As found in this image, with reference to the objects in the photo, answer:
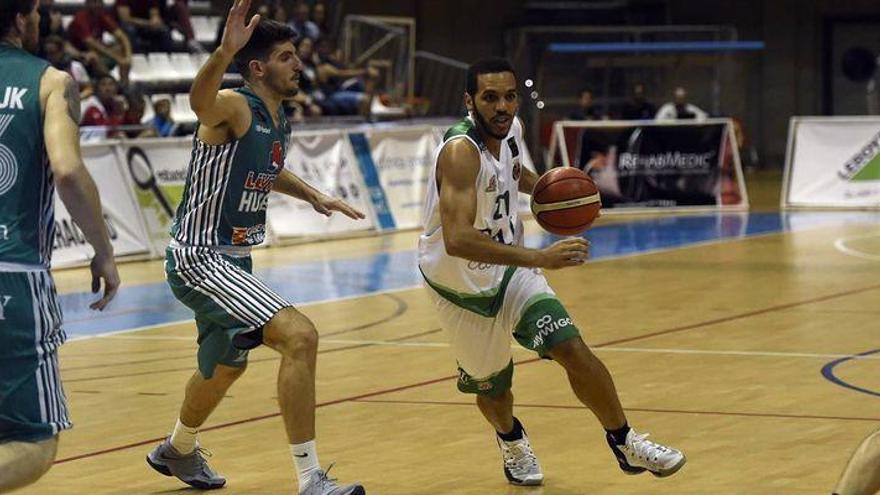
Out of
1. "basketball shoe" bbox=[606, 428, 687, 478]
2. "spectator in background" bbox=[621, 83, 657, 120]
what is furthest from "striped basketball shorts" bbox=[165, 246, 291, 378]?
"spectator in background" bbox=[621, 83, 657, 120]

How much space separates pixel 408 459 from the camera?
7.75 metres

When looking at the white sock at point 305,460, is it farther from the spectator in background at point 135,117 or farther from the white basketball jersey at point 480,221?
the spectator in background at point 135,117

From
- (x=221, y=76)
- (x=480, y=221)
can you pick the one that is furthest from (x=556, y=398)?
(x=221, y=76)

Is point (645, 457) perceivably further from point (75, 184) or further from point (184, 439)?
point (75, 184)

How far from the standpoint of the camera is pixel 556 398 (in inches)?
367

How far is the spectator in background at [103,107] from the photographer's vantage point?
1933 centimetres

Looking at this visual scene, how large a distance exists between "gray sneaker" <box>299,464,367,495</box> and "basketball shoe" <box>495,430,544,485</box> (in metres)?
0.85

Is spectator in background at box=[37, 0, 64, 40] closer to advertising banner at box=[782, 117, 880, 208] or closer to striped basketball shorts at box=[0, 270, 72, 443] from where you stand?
advertising banner at box=[782, 117, 880, 208]

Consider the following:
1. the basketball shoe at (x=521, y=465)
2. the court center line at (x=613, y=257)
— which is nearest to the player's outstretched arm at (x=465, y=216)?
the basketball shoe at (x=521, y=465)

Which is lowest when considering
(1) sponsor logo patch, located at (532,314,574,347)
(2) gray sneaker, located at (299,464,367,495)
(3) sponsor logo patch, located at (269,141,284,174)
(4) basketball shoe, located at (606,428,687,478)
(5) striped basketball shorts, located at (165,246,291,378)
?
(4) basketball shoe, located at (606,428,687,478)

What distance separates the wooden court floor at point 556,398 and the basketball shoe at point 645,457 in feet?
0.58

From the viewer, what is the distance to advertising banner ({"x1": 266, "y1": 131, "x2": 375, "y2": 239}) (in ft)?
63.1

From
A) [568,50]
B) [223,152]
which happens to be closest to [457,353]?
[223,152]

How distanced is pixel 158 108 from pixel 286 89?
1238cm
